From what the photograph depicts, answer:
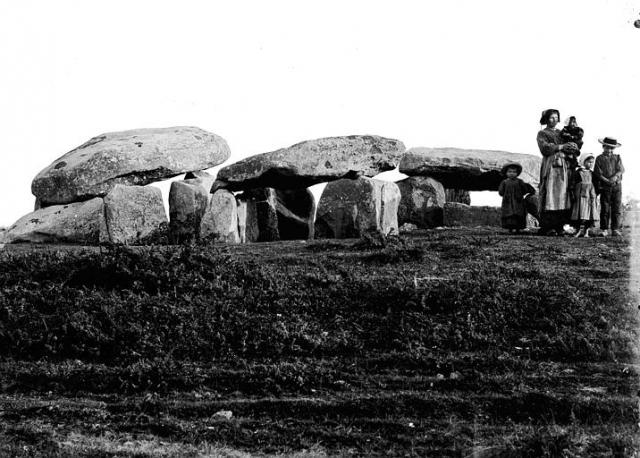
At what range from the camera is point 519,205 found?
19.5 m

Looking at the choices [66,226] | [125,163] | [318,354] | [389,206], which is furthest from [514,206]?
[318,354]

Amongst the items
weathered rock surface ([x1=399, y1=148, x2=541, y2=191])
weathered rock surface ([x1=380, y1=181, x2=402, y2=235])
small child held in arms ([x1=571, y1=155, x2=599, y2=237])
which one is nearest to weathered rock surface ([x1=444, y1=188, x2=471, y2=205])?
weathered rock surface ([x1=399, y1=148, x2=541, y2=191])

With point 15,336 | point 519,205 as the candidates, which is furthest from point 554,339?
point 519,205

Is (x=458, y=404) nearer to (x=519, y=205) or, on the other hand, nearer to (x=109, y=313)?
(x=109, y=313)

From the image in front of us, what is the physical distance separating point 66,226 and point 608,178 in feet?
35.8

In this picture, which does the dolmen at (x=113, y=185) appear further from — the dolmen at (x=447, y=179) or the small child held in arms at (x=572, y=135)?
the small child held in arms at (x=572, y=135)

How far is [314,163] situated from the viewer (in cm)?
2205

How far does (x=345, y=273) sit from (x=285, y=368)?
386 centimetres

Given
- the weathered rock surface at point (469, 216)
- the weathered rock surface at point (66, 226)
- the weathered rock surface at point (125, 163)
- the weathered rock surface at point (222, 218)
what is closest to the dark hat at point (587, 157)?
Answer: the weathered rock surface at point (469, 216)

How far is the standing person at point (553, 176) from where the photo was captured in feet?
59.4

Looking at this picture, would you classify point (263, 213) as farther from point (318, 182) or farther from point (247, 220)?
point (318, 182)

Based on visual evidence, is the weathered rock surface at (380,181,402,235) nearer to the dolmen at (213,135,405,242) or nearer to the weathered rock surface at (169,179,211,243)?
the dolmen at (213,135,405,242)


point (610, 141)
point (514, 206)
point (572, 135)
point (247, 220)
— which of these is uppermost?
point (572, 135)

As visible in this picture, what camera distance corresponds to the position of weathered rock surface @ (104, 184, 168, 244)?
20109 millimetres
